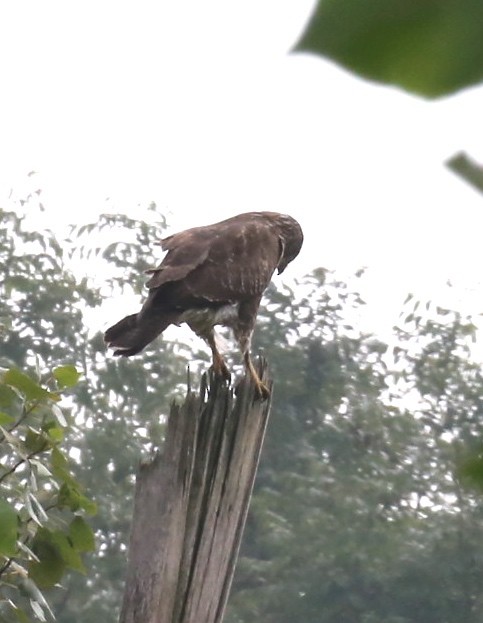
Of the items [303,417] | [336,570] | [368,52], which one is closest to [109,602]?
[336,570]

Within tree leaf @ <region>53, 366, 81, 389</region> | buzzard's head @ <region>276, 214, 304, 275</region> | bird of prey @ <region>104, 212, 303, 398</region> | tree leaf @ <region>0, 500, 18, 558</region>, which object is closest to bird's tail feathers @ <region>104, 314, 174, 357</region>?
bird of prey @ <region>104, 212, 303, 398</region>

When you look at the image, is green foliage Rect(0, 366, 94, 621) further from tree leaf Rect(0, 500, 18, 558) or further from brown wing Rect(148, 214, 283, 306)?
brown wing Rect(148, 214, 283, 306)

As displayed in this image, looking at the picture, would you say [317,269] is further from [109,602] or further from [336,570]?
[109,602]

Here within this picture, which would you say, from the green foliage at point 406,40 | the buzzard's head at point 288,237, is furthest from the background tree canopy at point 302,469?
the green foliage at point 406,40

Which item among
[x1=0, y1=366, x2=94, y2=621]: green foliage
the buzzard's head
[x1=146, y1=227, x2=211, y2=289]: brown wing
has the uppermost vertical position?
the buzzard's head

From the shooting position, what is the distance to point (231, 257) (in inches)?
163

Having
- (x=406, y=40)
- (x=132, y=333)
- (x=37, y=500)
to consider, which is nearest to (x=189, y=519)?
(x=37, y=500)

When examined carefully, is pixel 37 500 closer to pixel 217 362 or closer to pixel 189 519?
pixel 189 519

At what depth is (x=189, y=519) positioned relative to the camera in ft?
7.77

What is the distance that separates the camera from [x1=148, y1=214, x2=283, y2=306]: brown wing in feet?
12.7

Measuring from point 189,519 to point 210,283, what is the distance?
1.65 m

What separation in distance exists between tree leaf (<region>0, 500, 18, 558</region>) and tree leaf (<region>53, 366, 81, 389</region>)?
0.49m

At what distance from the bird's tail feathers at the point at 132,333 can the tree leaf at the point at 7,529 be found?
157 cm

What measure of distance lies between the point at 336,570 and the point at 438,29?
16.9 m
